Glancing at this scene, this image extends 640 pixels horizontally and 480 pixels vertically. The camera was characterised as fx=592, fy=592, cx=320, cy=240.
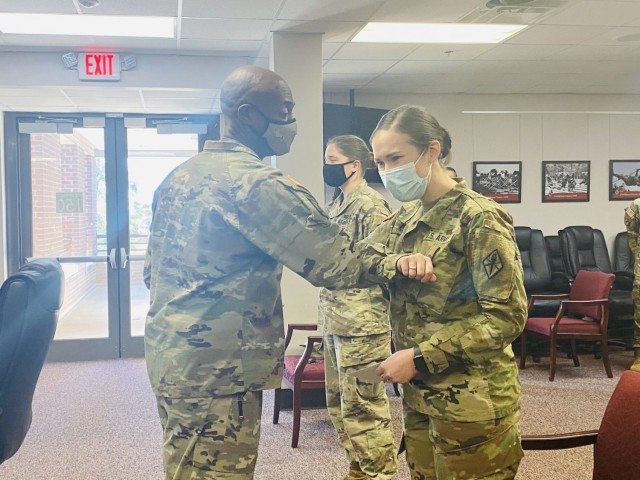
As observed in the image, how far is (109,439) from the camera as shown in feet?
11.5

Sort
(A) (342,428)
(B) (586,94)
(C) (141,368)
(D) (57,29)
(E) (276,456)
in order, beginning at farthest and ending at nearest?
(B) (586,94)
(C) (141,368)
(D) (57,29)
(E) (276,456)
(A) (342,428)

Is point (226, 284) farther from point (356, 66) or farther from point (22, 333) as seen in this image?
point (356, 66)

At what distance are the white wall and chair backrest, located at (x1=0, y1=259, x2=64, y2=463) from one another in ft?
15.7

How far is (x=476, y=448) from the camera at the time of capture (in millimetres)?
1426

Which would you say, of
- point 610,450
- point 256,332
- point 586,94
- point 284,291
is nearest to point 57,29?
point 284,291

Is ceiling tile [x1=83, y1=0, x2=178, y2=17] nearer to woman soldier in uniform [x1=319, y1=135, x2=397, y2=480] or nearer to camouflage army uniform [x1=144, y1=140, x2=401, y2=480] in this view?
woman soldier in uniform [x1=319, y1=135, x2=397, y2=480]

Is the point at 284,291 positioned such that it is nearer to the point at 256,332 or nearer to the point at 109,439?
the point at 109,439

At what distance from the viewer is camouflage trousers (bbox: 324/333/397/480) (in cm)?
261

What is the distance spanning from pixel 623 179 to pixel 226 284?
654cm

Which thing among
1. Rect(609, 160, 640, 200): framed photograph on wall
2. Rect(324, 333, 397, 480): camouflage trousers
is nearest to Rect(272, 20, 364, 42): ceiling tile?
Rect(324, 333, 397, 480): camouflage trousers

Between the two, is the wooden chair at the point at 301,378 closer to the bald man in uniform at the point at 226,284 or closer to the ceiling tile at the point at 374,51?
the bald man in uniform at the point at 226,284

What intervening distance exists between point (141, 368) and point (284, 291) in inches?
70.5

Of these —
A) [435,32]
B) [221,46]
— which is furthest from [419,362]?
[221,46]

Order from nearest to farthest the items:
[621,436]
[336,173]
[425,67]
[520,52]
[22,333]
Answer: [621,436], [22,333], [336,173], [520,52], [425,67]
